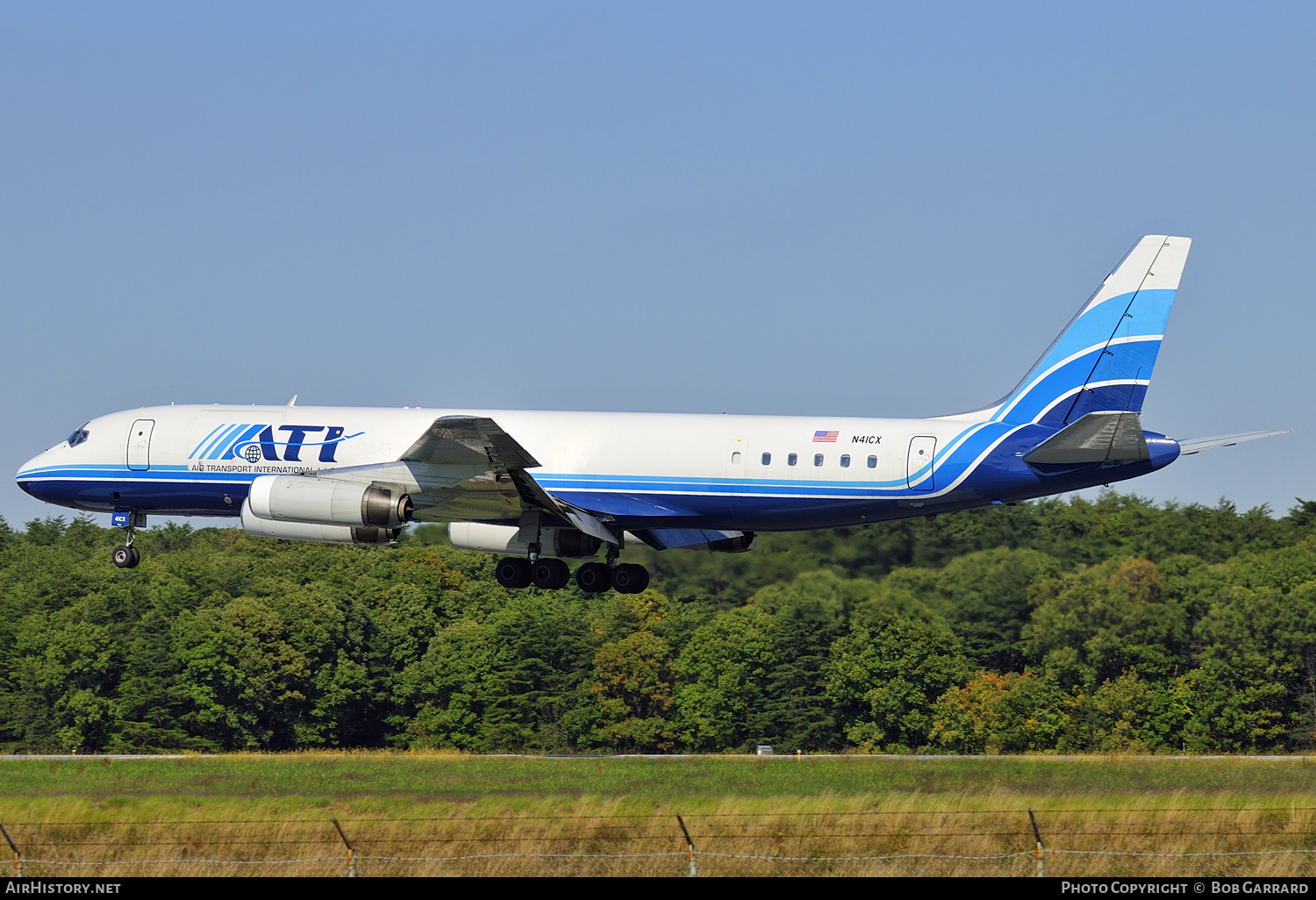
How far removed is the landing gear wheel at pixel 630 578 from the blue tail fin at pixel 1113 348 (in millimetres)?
10040

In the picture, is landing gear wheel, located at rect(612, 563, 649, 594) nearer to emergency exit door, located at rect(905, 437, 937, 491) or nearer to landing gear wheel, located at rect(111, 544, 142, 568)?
emergency exit door, located at rect(905, 437, 937, 491)

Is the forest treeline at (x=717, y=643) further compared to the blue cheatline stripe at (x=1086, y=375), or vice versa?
the forest treeline at (x=717, y=643)

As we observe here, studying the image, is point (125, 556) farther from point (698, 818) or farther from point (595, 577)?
point (698, 818)

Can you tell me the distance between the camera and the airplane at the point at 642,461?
3878 centimetres

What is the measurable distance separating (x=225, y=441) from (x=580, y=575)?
1013 centimetres

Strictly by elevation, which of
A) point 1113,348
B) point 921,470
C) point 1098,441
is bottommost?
point 921,470

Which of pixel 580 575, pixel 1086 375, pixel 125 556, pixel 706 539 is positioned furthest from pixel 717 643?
pixel 1086 375

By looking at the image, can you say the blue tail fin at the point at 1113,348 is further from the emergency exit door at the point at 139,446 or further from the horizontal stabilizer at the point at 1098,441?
the emergency exit door at the point at 139,446

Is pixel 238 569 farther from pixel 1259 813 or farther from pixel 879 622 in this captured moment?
pixel 1259 813

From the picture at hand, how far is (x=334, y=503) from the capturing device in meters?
39.8

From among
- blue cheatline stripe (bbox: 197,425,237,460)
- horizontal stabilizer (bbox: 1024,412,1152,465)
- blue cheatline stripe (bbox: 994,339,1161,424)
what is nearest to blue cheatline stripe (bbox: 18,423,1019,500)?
blue cheatline stripe (bbox: 994,339,1161,424)

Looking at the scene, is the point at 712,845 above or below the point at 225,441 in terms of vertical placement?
below

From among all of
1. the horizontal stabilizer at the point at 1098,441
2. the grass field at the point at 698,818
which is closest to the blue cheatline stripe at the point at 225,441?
the grass field at the point at 698,818

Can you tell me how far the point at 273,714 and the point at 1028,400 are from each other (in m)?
57.7
